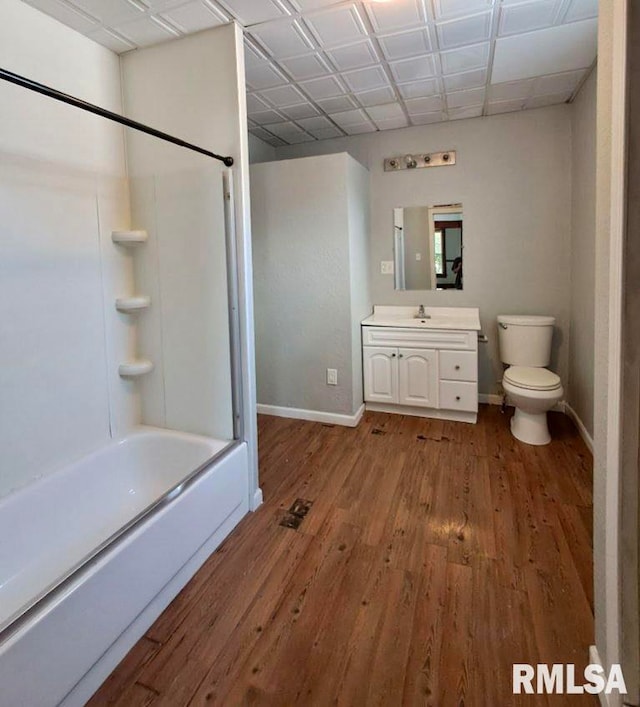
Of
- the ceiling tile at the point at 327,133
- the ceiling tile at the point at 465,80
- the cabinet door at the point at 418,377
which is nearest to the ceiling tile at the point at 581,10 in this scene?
the ceiling tile at the point at 465,80

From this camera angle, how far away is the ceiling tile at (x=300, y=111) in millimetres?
2982

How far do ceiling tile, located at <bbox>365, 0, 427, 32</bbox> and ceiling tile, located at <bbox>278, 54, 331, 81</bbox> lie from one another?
1.38 ft

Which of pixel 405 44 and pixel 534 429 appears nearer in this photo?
pixel 405 44

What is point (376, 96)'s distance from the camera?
2.84 m

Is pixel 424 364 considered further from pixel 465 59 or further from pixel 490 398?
pixel 465 59

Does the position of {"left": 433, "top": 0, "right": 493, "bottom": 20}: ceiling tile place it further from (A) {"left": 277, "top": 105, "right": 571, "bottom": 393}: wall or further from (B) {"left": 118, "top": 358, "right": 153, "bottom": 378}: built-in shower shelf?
(B) {"left": 118, "top": 358, "right": 153, "bottom": 378}: built-in shower shelf

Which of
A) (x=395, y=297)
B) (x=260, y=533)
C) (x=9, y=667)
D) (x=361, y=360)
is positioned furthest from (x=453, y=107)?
(x=9, y=667)

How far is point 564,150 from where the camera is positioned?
123 inches

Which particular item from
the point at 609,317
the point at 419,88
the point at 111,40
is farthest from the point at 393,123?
the point at 609,317

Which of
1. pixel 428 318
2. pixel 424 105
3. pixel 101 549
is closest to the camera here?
pixel 101 549

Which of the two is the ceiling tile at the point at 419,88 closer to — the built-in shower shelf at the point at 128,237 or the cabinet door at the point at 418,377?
the cabinet door at the point at 418,377

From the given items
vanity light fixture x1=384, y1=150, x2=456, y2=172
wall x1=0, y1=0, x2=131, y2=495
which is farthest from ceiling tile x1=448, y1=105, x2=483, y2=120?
wall x1=0, y1=0, x2=131, y2=495

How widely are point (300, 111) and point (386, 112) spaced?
2.18ft

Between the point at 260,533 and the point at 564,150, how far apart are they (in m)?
3.44
